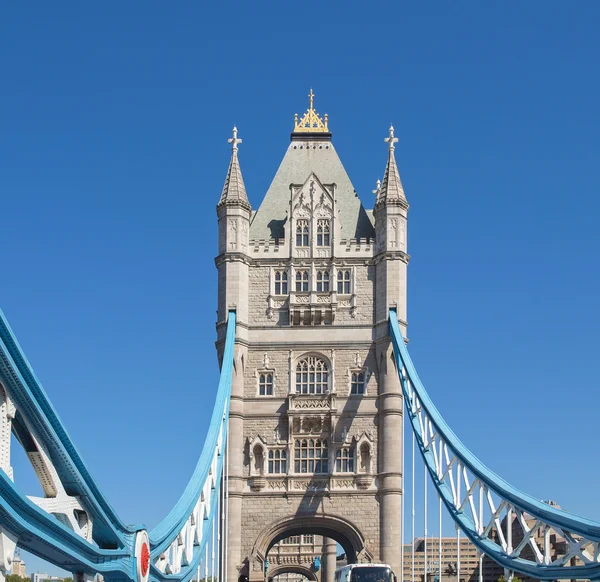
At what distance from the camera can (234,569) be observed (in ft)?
182

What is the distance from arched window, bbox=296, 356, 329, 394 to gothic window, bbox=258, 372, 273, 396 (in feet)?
3.80

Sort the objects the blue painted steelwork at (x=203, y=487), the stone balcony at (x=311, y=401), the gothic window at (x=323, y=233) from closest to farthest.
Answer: the blue painted steelwork at (x=203, y=487) < the stone balcony at (x=311, y=401) < the gothic window at (x=323, y=233)

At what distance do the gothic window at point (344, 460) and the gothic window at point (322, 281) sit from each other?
23.8 feet

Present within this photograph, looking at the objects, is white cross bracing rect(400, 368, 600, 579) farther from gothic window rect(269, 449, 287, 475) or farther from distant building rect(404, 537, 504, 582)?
distant building rect(404, 537, 504, 582)

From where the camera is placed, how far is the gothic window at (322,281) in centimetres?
5941

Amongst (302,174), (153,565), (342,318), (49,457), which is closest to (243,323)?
(342,318)

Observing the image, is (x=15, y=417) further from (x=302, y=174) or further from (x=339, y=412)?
(x=302, y=174)

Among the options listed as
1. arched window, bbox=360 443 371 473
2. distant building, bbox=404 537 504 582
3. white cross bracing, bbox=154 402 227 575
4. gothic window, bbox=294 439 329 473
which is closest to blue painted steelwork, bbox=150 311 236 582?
white cross bracing, bbox=154 402 227 575

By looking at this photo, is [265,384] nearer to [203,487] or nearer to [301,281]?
[301,281]

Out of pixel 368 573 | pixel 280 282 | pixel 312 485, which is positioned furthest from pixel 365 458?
pixel 368 573

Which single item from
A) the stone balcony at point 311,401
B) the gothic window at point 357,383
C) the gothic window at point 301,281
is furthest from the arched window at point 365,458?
the gothic window at point 301,281

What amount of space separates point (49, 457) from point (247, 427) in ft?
87.6

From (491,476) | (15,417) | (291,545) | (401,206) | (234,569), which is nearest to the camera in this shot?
(15,417)

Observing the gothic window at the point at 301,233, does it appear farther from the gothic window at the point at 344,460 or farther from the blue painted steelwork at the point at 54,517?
the blue painted steelwork at the point at 54,517
